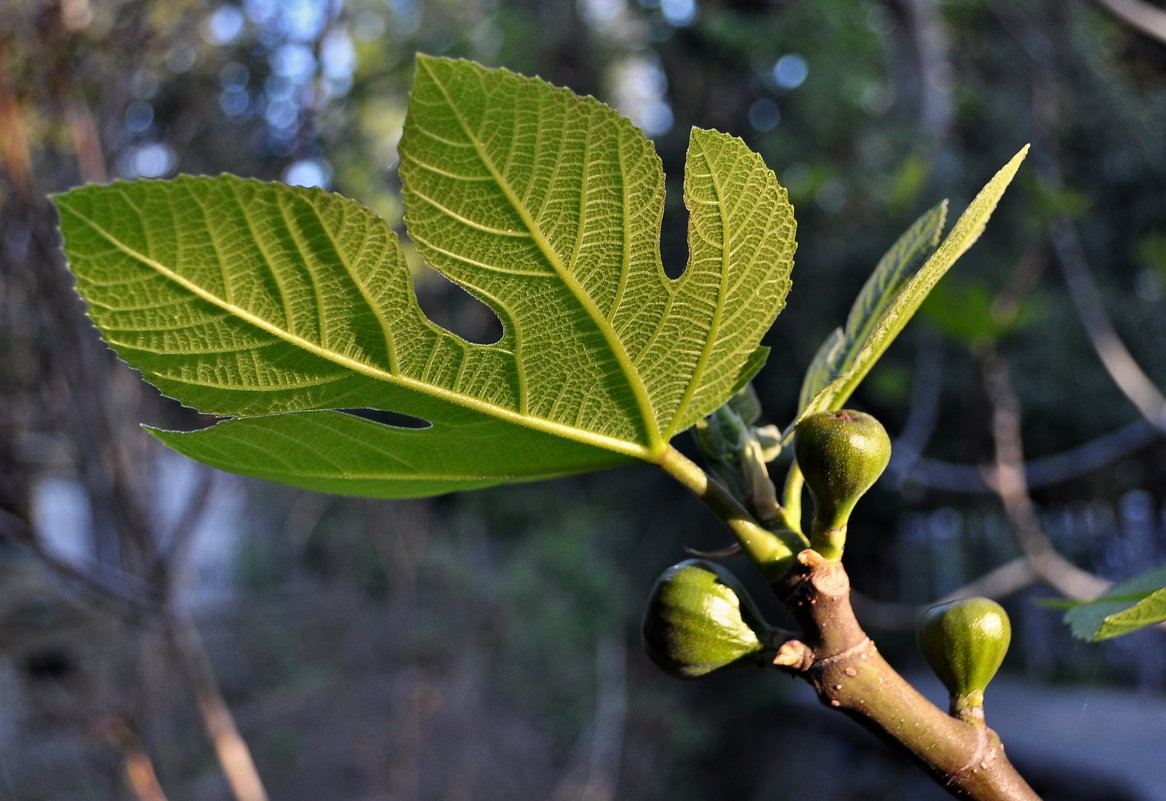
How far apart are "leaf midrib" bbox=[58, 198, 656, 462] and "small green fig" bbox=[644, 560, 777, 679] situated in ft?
0.15

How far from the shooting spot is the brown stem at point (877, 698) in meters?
0.28

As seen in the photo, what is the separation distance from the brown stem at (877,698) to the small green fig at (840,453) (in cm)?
2

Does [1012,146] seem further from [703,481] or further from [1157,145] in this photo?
[703,481]

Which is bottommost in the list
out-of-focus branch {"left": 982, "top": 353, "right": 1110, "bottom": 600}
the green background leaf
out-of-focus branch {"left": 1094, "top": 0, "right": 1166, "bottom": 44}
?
out-of-focus branch {"left": 982, "top": 353, "right": 1110, "bottom": 600}

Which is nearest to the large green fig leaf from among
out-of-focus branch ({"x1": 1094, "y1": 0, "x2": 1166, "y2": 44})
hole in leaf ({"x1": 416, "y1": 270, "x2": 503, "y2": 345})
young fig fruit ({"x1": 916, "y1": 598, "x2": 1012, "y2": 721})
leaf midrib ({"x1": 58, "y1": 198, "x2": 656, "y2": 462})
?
leaf midrib ({"x1": 58, "y1": 198, "x2": 656, "y2": 462})

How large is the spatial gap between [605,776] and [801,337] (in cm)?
200

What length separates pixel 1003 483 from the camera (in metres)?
1.91

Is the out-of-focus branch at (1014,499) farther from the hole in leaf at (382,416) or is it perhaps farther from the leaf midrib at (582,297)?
the leaf midrib at (582,297)

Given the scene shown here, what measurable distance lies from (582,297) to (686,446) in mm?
4077

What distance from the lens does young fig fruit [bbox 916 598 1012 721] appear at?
299 millimetres

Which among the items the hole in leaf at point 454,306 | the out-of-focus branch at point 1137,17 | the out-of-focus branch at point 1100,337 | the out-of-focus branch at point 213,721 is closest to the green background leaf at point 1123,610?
the out-of-focus branch at point 1137,17

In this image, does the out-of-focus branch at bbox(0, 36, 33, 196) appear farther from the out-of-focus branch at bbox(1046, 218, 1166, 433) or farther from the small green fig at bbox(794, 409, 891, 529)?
the out-of-focus branch at bbox(1046, 218, 1166, 433)

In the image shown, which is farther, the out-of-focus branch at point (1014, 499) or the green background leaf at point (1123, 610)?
the out-of-focus branch at point (1014, 499)

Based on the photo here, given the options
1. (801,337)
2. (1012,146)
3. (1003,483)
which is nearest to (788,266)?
(1003,483)
